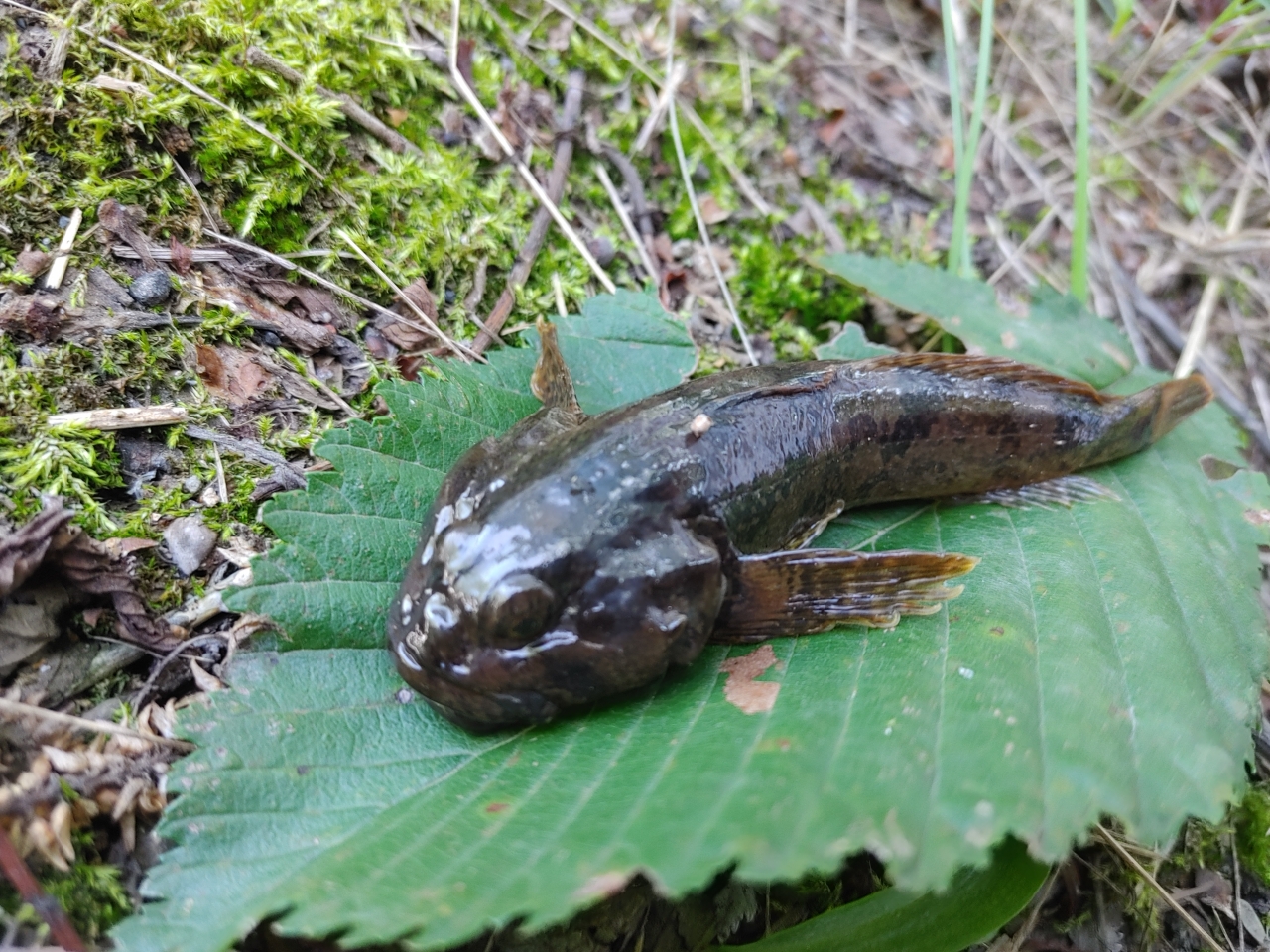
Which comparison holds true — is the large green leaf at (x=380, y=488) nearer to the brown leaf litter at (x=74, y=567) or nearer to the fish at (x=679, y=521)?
the fish at (x=679, y=521)

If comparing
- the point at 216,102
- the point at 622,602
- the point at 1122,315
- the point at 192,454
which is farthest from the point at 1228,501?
the point at 216,102

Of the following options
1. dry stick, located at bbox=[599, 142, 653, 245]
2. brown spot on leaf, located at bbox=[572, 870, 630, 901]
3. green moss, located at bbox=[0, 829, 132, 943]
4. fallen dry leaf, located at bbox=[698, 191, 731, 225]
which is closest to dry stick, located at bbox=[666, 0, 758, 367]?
fallen dry leaf, located at bbox=[698, 191, 731, 225]

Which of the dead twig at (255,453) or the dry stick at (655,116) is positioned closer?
the dead twig at (255,453)

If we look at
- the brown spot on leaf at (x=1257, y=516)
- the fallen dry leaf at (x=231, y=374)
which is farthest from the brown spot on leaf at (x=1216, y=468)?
the fallen dry leaf at (x=231, y=374)

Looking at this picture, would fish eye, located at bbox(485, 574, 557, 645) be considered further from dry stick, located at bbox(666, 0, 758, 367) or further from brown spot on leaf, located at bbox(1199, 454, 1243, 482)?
brown spot on leaf, located at bbox(1199, 454, 1243, 482)

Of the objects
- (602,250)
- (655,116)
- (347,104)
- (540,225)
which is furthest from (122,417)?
(655,116)
